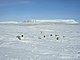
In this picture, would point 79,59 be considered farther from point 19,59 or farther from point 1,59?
point 1,59

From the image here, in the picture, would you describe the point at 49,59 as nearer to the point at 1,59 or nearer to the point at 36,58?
the point at 36,58

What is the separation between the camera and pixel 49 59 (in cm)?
747

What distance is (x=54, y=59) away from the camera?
24.6 feet

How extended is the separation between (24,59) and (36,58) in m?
0.62

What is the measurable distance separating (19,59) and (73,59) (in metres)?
2.62

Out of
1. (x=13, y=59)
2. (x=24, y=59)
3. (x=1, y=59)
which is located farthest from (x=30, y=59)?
(x=1, y=59)

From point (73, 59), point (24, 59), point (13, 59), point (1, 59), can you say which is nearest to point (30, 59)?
point (24, 59)

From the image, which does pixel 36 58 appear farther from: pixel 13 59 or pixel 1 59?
pixel 1 59

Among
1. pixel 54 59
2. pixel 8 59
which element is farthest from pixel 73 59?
pixel 8 59

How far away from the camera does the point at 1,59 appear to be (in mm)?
7289

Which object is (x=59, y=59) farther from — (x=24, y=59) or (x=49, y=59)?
(x=24, y=59)

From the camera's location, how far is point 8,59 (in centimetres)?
738

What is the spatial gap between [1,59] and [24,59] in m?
1.09

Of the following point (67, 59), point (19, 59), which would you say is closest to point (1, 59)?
point (19, 59)
